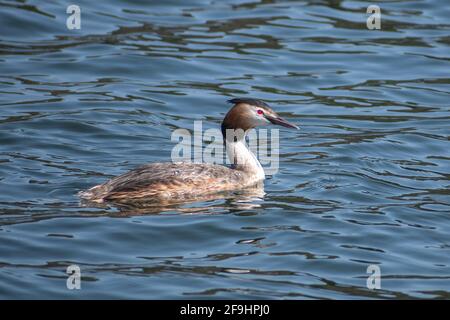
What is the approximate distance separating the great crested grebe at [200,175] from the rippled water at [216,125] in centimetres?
23

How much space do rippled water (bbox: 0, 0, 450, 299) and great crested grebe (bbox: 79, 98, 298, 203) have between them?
23 centimetres

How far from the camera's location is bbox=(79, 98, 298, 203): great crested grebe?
11.0 metres

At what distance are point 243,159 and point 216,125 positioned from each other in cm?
225

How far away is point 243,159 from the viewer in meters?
12.2

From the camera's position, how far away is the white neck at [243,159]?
12109mm
